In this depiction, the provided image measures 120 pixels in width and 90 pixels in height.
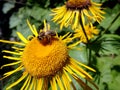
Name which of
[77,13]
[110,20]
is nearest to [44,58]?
[77,13]

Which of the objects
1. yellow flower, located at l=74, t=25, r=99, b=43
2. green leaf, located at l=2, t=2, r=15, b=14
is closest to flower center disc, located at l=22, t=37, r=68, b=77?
yellow flower, located at l=74, t=25, r=99, b=43

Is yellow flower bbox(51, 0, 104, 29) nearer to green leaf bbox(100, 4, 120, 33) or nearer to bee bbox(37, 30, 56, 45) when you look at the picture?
bee bbox(37, 30, 56, 45)

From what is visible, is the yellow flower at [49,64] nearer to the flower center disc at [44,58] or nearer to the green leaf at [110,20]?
the flower center disc at [44,58]

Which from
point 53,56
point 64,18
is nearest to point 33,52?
point 53,56

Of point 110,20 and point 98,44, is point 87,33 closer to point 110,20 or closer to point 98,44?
point 98,44

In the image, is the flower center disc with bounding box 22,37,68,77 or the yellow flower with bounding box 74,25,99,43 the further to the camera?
the yellow flower with bounding box 74,25,99,43

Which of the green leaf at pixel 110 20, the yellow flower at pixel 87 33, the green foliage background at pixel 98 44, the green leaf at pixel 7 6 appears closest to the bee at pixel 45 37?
the green foliage background at pixel 98 44
